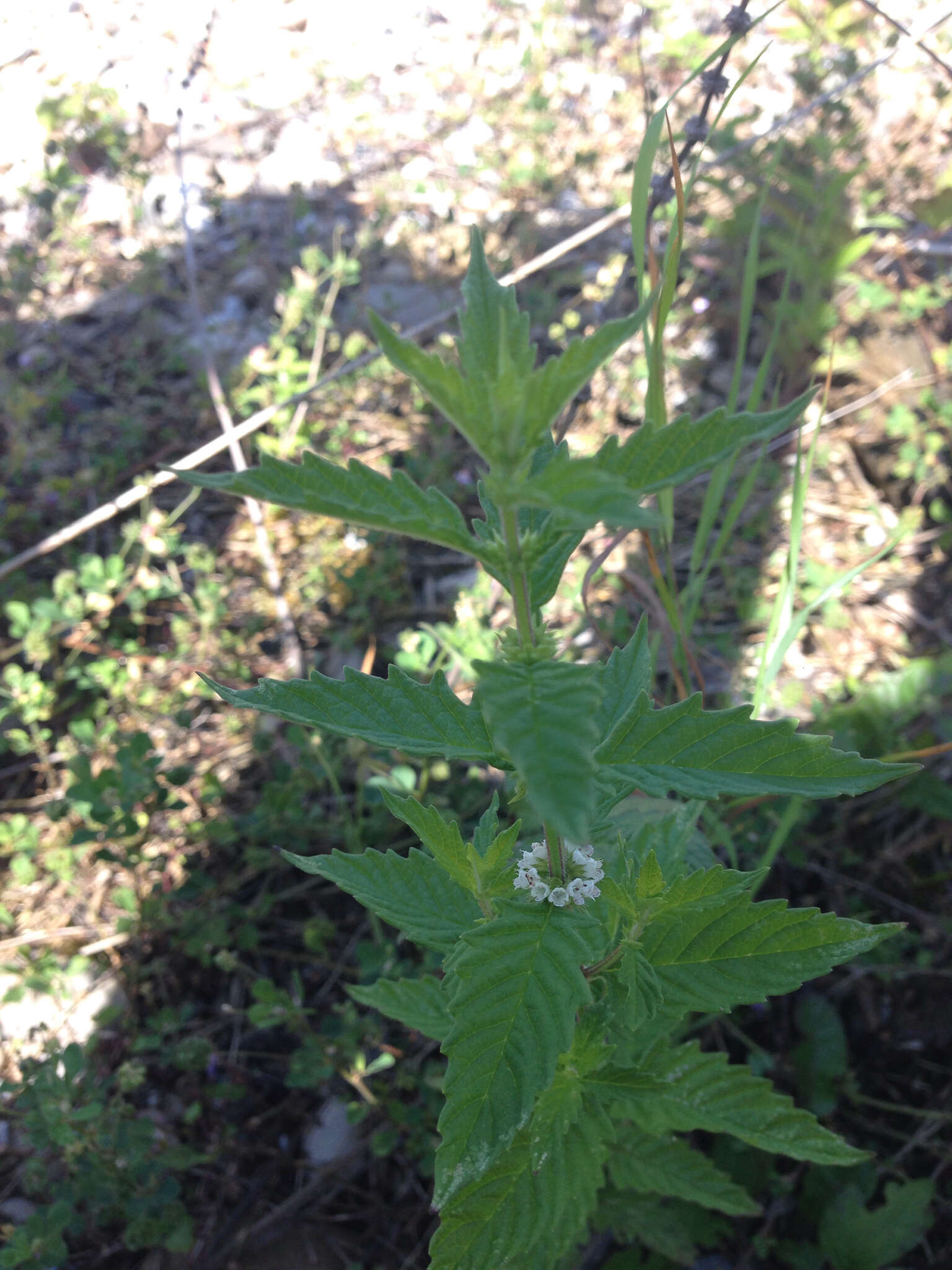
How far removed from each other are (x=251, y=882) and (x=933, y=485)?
270 cm

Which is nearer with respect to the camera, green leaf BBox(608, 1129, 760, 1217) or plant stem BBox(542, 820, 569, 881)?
plant stem BBox(542, 820, 569, 881)

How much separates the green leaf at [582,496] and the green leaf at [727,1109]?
901 millimetres

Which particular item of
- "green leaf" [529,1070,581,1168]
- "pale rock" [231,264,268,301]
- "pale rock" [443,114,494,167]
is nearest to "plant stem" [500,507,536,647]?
"green leaf" [529,1070,581,1168]

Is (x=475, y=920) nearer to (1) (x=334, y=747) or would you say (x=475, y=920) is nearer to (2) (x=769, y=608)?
(1) (x=334, y=747)

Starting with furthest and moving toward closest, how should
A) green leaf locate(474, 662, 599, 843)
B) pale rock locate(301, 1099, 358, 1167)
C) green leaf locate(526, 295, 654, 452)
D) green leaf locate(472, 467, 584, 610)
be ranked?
pale rock locate(301, 1099, 358, 1167)
green leaf locate(472, 467, 584, 610)
green leaf locate(526, 295, 654, 452)
green leaf locate(474, 662, 599, 843)

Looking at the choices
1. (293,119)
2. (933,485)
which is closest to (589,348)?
(933,485)

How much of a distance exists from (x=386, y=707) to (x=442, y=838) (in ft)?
0.67

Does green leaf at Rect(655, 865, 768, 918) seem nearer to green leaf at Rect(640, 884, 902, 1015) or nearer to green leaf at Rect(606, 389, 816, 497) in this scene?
green leaf at Rect(640, 884, 902, 1015)

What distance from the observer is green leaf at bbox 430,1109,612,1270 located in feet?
3.97

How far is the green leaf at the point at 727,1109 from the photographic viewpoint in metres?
1.33

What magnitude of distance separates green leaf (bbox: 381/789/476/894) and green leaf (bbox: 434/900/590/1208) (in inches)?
6.0

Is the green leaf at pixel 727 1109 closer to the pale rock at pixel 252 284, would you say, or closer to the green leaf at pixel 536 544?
the green leaf at pixel 536 544

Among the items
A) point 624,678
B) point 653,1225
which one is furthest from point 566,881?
point 653,1225

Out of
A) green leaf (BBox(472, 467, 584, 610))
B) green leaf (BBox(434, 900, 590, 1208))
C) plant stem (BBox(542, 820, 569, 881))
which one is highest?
green leaf (BBox(472, 467, 584, 610))
